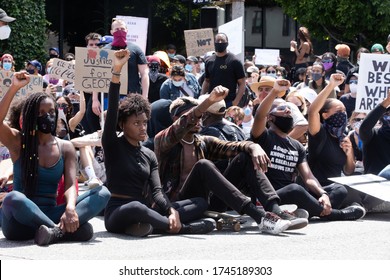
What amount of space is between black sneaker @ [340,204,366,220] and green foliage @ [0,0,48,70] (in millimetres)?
13920

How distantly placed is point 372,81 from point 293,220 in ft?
9.07

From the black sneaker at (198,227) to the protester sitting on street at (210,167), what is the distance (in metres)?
0.24

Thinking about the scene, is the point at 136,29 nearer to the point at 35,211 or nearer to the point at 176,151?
the point at 176,151

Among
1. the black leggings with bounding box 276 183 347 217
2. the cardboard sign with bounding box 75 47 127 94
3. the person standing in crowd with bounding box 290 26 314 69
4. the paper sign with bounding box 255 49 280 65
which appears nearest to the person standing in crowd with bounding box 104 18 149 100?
the cardboard sign with bounding box 75 47 127 94

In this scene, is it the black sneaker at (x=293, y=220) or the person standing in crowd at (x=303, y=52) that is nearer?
the black sneaker at (x=293, y=220)

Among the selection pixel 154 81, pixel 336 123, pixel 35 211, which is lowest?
pixel 35 211

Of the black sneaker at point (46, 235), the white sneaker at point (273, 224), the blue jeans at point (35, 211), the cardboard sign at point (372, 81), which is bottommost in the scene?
the white sneaker at point (273, 224)

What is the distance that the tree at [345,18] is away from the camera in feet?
81.5

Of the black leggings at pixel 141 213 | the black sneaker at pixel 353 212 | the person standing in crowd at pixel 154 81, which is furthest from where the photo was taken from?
the person standing in crowd at pixel 154 81

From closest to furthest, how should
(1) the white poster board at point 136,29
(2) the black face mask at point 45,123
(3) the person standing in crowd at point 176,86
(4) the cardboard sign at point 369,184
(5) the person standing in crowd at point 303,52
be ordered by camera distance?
(2) the black face mask at point 45,123, (4) the cardboard sign at point 369,184, (3) the person standing in crowd at point 176,86, (1) the white poster board at point 136,29, (5) the person standing in crowd at point 303,52

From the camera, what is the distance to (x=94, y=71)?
37.2 feet

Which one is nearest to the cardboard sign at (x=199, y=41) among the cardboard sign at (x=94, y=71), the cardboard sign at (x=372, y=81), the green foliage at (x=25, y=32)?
the green foliage at (x=25, y=32)

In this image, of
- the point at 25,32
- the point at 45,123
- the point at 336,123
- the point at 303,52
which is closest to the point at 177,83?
the point at 336,123

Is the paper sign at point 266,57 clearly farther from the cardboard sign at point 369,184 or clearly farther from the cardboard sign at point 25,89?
the cardboard sign at point 369,184
